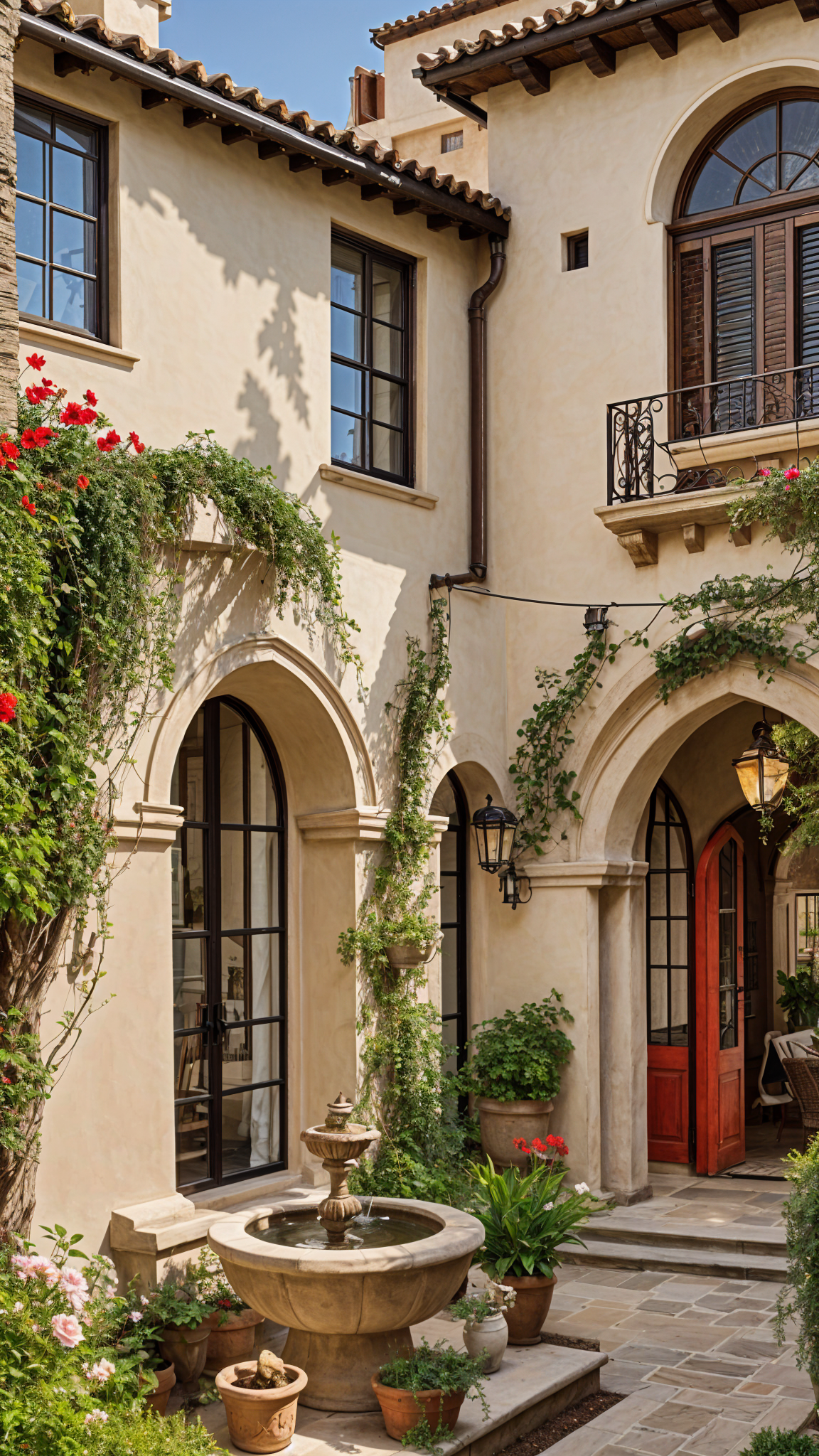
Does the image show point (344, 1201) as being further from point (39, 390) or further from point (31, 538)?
point (39, 390)

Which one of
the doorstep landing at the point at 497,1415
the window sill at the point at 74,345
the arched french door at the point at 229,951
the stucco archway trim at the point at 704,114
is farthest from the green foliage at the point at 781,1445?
the stucco archway trim at the point at 704,114

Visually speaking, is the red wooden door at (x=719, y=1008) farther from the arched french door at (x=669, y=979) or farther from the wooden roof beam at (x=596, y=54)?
the wooden roof beam at (x=596, y=54)

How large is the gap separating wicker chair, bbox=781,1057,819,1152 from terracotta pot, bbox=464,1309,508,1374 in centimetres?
534

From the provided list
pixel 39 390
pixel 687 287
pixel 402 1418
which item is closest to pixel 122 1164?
pixel 402 1418

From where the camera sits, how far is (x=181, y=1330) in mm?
6422

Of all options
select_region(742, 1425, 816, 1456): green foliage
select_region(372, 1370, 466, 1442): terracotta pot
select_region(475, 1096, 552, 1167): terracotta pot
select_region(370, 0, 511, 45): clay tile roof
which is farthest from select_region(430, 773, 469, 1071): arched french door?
select_region(370, 0, 511, 45): clay tile roof

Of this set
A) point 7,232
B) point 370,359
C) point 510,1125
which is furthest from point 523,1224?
point 370,359

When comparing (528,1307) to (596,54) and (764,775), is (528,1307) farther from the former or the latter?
(596,54)

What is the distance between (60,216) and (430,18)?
8.99 meters

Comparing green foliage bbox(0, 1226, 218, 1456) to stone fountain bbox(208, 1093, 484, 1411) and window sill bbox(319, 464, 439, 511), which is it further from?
window sill bbox(319, 464, 439, 511)

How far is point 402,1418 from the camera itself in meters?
5.74

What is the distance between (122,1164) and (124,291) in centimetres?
456

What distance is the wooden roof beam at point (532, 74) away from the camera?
33.1ft

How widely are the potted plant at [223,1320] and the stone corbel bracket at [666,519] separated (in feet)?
17.7
